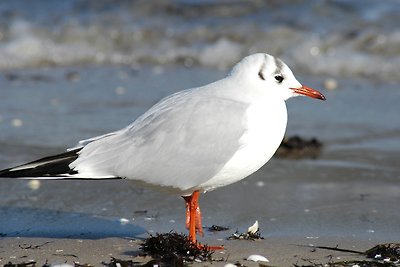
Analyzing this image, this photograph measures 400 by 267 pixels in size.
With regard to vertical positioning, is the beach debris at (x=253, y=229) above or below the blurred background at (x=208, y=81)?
below

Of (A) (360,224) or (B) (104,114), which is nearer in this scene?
(A) (360,224)

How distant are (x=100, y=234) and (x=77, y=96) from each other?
406 cm

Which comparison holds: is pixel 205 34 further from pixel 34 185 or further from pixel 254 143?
pixel 254 143

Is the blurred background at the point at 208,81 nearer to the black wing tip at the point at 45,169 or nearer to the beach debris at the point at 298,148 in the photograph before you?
the beach debris at the point at 298,148

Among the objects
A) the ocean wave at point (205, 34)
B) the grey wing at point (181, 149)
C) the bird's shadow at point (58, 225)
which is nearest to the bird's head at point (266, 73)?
the grey wing at point (181, 149)

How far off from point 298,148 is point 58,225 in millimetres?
2534

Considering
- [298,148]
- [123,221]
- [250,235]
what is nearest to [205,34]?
[298,148]

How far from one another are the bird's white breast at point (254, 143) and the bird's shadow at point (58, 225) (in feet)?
2.27

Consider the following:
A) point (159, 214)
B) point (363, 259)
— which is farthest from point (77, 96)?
point (363, 259)

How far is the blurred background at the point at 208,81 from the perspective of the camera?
5.16 m

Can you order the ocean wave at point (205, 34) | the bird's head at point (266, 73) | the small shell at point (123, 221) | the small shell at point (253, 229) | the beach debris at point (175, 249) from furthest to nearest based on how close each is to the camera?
the ocean wave at point (205, 34)
the small shell at point (123, 221)
the small shell at point (253, 229)
the bird's head at point (266, 73)
the beach debris at point (175, 249)

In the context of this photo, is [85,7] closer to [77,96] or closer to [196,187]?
[77,96]

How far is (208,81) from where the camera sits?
9070mm

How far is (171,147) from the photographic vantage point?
421 cm
